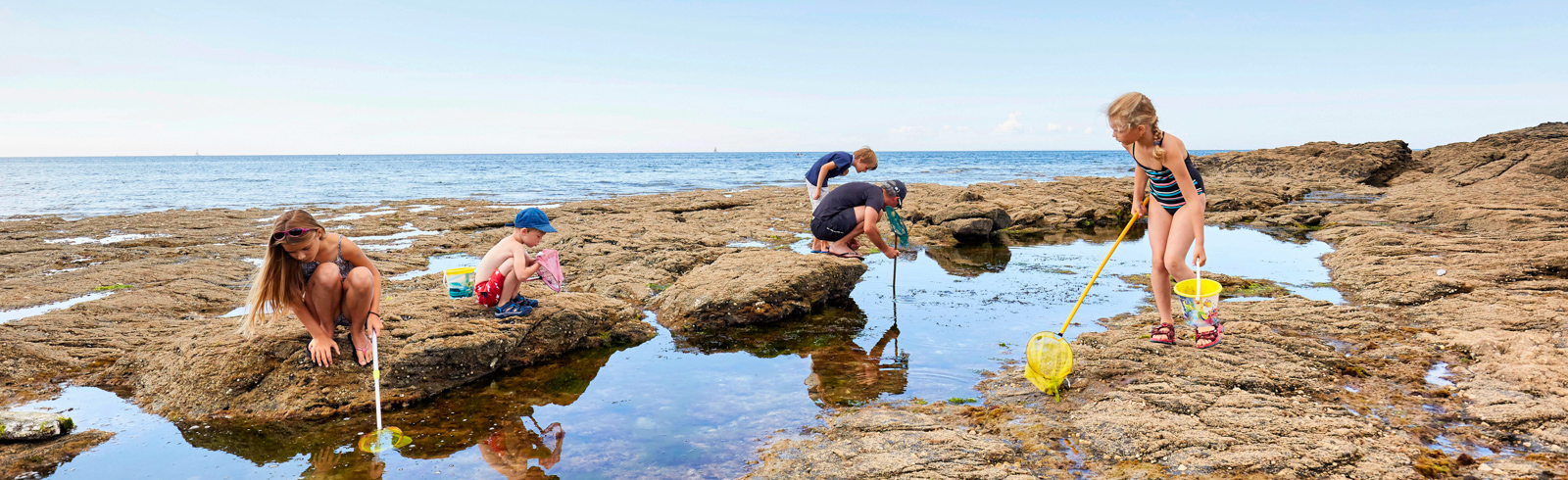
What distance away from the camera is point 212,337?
513 cm

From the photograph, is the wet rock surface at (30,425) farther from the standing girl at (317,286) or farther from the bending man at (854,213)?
the bending man at (854,213)

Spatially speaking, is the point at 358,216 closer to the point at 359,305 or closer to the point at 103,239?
the point at 103,239

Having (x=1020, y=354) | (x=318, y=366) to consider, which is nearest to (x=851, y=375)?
(x=1020, y=354)

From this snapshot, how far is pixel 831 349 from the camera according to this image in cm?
604

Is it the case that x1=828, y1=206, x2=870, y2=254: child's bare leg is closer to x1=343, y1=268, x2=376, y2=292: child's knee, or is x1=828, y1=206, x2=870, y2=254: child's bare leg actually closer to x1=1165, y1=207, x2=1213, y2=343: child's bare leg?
x1=1165, y1=207, x2=1213, y2=343: child's bare leg

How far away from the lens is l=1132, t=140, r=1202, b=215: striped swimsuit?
4.83 meters

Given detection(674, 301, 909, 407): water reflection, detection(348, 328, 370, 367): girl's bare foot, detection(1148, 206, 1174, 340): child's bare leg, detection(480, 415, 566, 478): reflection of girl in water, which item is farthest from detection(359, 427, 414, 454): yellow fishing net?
detection(1148, 206, 1174, 340): child's bare leg

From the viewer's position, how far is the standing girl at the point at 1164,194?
4.59 metres

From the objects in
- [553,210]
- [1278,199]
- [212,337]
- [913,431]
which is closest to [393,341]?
[212,337]

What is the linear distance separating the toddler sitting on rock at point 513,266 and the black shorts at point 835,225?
3.75 m

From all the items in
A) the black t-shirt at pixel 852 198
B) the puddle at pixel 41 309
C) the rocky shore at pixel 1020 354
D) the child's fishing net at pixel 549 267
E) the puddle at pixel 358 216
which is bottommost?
the puddle at pixel 358 216

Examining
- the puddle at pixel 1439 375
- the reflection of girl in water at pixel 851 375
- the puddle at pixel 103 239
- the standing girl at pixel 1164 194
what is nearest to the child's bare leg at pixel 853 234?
the reflection of girl in water at pixel 851 375

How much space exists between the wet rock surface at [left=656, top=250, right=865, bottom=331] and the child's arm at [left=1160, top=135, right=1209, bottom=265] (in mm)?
3536

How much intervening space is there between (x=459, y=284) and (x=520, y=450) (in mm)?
2490
